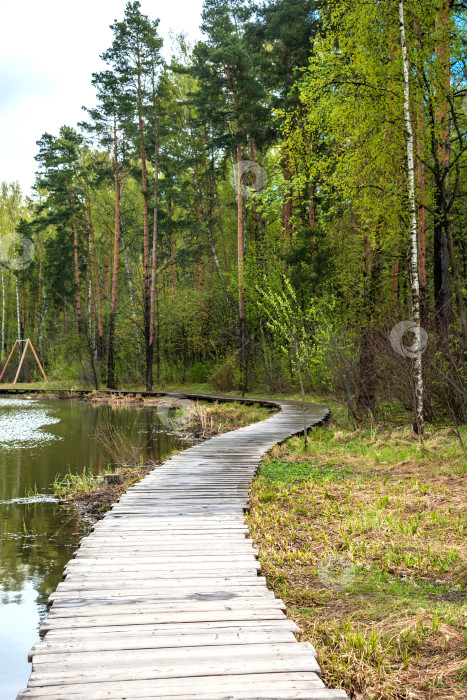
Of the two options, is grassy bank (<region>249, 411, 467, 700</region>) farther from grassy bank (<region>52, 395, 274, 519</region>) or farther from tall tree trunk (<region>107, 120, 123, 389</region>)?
tall tree trunk (<region>107, 120, 123, 389</region>)

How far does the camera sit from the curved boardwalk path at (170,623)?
233cm

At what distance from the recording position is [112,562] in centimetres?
402

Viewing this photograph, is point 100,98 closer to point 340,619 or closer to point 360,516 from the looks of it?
point 360,516

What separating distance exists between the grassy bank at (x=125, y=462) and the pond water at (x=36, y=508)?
0.83ft

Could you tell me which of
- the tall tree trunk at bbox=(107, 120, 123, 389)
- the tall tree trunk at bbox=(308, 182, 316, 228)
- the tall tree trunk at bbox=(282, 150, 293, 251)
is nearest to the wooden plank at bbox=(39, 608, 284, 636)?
the tall tree trunk at bbox=(308, 182, 316, 228)

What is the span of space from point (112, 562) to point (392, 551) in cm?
221

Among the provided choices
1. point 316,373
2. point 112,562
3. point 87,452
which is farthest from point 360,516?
point 316,373

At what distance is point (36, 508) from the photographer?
760cm
